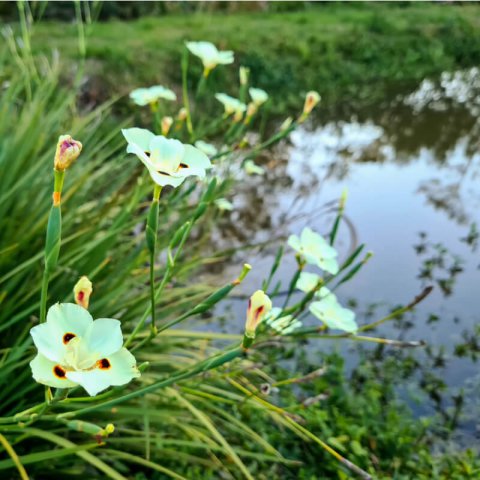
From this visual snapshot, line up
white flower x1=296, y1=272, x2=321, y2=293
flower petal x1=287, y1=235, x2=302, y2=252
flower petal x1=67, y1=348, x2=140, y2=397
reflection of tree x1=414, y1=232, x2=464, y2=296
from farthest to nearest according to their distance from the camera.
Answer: reflection of tree x1=414, y1=232, x2=464, y2=296 < white flower x1=296, y1=272, x2=321, y2=293 < flower petal x1=287, y1=235, x2=302, y2=252 < flower petal x1=67, y1=348, x2=140, y2=397

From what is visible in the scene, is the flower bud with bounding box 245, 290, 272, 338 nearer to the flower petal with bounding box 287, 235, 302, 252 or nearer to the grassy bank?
the flower petal with bounding box 287, 235, 302, 252

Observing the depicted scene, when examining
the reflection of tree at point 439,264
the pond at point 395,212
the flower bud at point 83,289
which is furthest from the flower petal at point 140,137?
the reflection of tree at point 439,264

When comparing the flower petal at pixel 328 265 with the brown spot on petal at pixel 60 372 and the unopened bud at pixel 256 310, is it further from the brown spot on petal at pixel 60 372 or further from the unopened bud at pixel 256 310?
the brown spot on petal at pixel 60 372

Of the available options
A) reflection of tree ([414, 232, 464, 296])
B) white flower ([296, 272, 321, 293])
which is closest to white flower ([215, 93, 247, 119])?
white flower ([296, 272, 321, 293])

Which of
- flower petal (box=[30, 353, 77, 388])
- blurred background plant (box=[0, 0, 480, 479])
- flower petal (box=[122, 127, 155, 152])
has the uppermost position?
flower petal (box=[122, 127, 155, 152])

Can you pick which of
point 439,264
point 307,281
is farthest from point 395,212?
point 307,281

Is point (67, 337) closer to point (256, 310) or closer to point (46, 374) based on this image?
point (46, 374)
